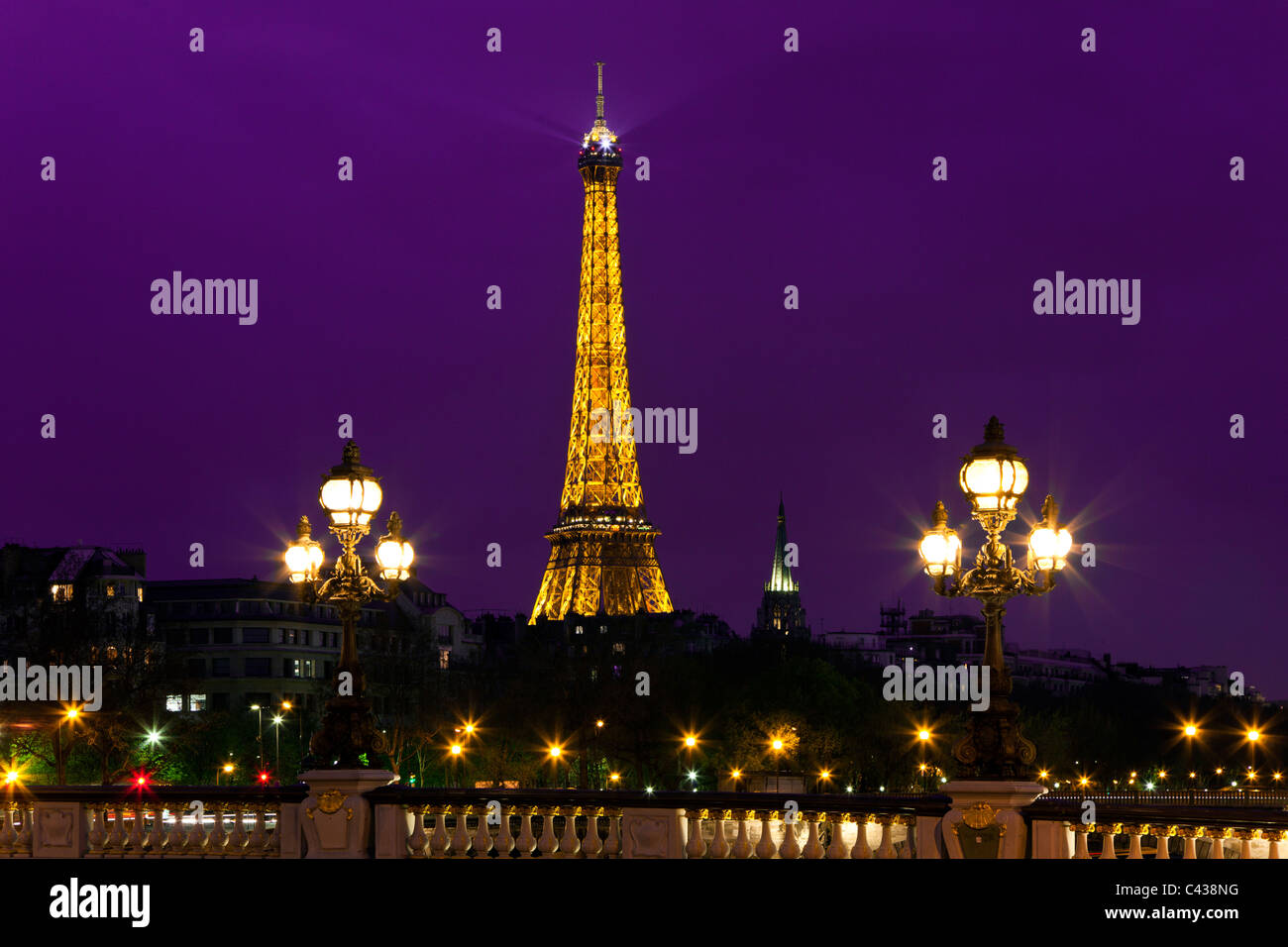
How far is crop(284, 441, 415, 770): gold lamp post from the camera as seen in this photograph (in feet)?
81.0

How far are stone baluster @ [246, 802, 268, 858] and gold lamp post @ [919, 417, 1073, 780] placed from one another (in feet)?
29.0

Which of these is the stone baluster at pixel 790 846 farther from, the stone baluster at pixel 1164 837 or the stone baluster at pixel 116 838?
the stone baluster at pixel 116 838

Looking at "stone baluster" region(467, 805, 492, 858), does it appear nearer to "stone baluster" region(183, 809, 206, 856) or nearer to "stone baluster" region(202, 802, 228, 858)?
"stone baluster" region(202, 802, 228, 858)

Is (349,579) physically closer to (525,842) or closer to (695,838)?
(525,842)

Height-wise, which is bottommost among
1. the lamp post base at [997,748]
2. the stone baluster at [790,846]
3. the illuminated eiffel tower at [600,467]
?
the stone baluster at [790,846]

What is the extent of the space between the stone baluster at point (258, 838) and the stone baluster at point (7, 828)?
3328 millimetres

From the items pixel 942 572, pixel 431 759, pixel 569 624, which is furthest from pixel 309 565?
pixel 569 624

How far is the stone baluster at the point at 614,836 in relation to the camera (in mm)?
22812

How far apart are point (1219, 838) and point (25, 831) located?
1540 centimetres

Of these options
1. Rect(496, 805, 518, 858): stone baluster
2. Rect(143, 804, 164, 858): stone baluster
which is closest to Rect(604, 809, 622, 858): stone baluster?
Rect(496, 805, 518, 858): stone baluster

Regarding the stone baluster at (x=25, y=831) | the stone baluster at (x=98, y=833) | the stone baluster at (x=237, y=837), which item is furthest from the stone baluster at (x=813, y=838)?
the stone baluster at (x=25, y=831)

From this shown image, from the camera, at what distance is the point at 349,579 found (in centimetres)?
2573
